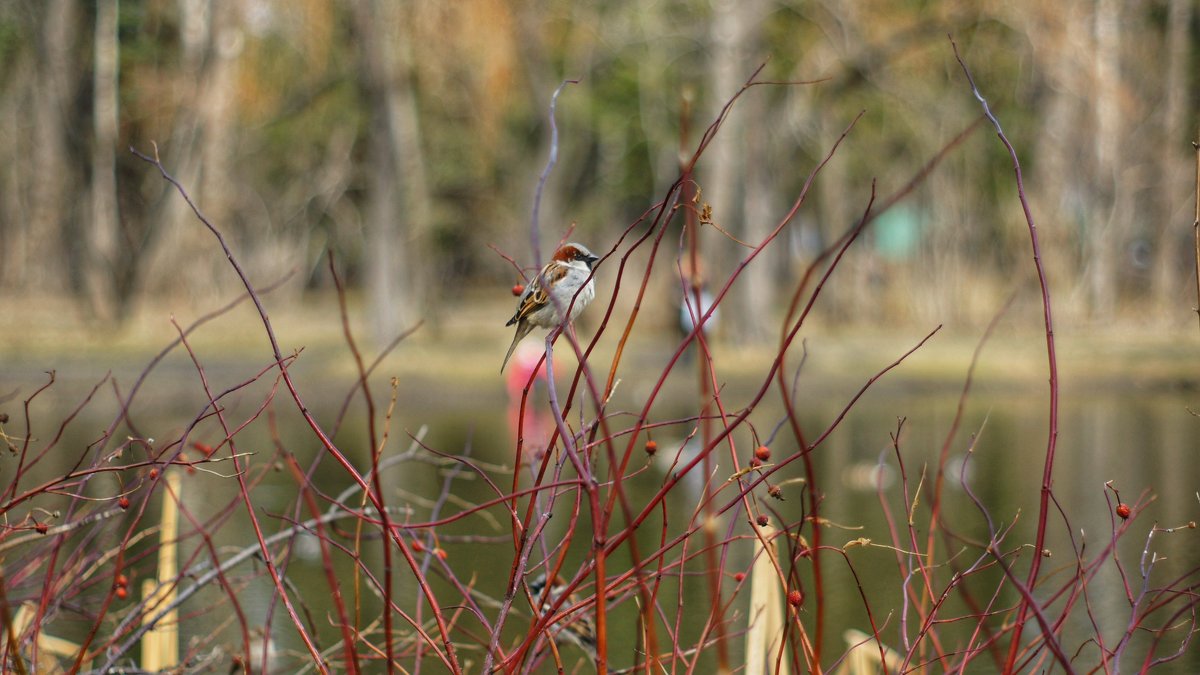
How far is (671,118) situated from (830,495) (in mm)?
21874

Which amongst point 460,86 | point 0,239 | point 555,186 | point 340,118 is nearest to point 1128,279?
point 555,186

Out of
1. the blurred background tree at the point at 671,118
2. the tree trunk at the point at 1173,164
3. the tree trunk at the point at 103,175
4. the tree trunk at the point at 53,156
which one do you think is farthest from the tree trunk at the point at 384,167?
the tree trunk at the point at 1173,164

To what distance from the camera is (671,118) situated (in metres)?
34.2

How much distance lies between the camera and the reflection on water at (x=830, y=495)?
336 inches

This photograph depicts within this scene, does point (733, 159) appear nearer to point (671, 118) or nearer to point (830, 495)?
point (671, 118)

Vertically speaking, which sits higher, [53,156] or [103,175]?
[53,156]

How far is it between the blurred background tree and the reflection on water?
6.59 metres

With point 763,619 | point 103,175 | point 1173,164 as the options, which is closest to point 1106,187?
point 1173,164

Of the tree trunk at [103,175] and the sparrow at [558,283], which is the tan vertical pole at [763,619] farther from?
the tree trunk at [103,175]

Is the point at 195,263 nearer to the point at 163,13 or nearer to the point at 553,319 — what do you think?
the point at 163,13

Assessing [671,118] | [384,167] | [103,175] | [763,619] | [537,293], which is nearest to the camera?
[537,293]

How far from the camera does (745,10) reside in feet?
82.8

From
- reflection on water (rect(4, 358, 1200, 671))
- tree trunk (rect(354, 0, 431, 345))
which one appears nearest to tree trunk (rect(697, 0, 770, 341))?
reflection on water (rect(4, 358, 1200, 671))

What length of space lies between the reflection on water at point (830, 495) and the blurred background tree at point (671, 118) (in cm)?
659
